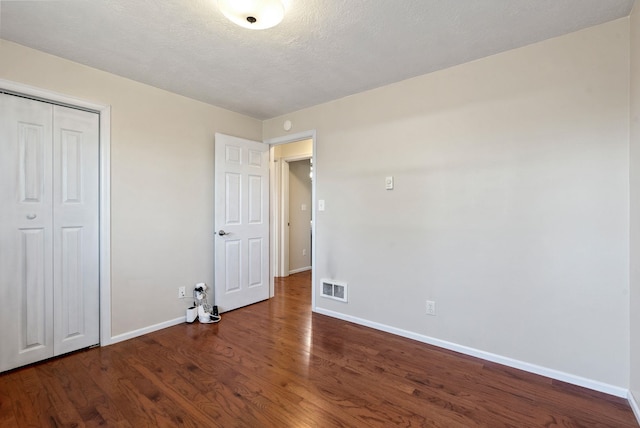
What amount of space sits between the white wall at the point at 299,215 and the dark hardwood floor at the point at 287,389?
2.80 meters

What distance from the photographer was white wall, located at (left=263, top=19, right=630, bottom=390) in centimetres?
189

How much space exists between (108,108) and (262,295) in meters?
2.58

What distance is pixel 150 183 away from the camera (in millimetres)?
2832

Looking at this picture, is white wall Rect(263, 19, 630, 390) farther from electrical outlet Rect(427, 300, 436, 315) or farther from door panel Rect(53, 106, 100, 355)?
door panel Rect(53, 106, 100, 355)

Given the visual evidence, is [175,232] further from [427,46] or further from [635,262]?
[635,262]

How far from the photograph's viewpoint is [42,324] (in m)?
2.26

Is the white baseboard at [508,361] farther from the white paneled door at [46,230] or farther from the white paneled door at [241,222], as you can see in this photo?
the white paneled door at [46,230]

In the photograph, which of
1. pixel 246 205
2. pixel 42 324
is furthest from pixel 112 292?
pixel 246 205

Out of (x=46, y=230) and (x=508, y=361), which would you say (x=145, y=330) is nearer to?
(x=46, y=230)

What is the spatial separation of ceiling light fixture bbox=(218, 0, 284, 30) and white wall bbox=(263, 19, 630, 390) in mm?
1510

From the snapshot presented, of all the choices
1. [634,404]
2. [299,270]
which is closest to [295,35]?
[634,404]

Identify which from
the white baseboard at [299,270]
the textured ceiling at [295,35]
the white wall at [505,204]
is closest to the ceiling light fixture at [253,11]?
the textured ceiling at [295,35]

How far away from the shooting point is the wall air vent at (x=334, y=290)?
317 cm

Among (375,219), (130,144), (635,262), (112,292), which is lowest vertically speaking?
(112,292)
